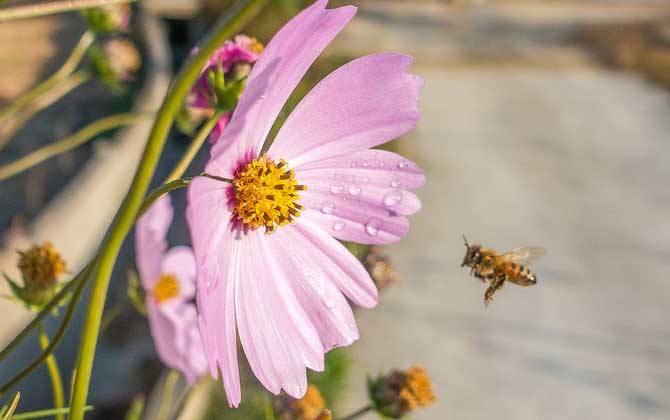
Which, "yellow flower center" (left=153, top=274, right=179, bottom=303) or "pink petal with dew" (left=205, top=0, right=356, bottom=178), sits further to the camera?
"yellow flower center" (left=153, top=274, right=179, bottom=303)

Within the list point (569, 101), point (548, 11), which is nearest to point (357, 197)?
point (569, 101)

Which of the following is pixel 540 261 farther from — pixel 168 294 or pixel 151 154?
pixel 151 154

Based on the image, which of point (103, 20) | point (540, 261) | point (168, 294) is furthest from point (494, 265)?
point (540, 261)

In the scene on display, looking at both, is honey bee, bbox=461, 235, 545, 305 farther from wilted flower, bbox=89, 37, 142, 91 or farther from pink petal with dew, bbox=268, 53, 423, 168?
wilted flower, bbox=89, 37, 142, 91

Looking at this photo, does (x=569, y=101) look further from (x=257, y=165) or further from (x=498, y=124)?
(x=257, y=165)

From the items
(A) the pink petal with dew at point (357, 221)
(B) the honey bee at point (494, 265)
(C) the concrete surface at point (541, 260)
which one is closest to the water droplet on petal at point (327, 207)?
(A) the pink petal with dew at point (357, 221)

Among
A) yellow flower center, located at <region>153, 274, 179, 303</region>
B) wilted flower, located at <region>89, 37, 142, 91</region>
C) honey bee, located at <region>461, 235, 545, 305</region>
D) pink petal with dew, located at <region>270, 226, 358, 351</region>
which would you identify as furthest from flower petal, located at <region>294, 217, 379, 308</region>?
wilted flower, located at <region>89, 37, 142, 91</region>
